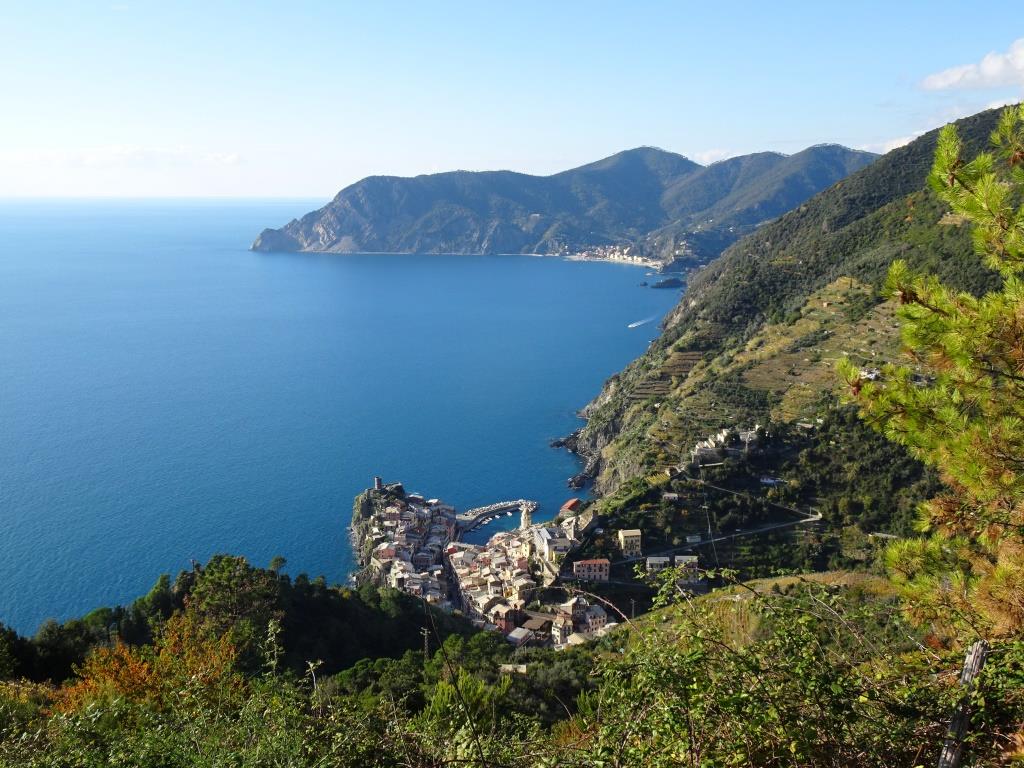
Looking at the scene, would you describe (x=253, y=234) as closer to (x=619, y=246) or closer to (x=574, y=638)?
(x=619, y=246)

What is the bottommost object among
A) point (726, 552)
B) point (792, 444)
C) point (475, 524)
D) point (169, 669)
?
point (475, 524)

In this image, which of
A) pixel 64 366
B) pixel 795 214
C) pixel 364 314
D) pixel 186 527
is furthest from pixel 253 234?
pixel 186 527

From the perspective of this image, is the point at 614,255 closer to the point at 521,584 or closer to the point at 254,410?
the point at 254,410

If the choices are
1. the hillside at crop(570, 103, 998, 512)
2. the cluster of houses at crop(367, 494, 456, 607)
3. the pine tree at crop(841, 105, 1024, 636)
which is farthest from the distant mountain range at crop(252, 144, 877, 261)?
the pine tree at crop(841, 105, 1024, 636)

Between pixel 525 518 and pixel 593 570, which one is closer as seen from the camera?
pixel 593 570

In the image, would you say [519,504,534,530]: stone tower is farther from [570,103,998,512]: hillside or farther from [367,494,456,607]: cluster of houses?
[570,103,998,512]: hillside

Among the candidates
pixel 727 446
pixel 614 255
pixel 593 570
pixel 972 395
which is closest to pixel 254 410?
pixel 593 570
